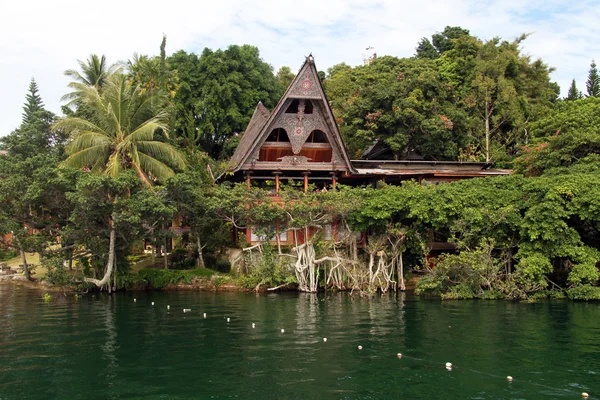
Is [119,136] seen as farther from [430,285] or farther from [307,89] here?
[430,285]

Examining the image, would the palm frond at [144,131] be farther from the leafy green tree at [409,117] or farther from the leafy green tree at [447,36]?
the leafy green tree at [447,36]

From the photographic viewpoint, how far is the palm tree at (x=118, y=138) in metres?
26.7

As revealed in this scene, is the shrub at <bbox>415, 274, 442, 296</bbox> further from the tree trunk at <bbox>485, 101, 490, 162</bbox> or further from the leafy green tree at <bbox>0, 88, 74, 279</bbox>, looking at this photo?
the leafy green tree at <bbox>0, 88, 74, 279</bbox>

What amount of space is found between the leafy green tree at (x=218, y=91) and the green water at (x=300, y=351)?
69.6 ft

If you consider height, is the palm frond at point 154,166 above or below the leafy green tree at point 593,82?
below

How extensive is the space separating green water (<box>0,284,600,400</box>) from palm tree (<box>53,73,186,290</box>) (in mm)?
7547

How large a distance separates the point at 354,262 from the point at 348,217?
86.4 inches

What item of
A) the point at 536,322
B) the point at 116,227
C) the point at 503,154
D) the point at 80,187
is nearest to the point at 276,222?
the point at 116,227

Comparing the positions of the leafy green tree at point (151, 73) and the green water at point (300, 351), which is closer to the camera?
the green water at point (300, 351)

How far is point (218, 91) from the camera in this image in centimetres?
4031

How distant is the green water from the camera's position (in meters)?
11.3

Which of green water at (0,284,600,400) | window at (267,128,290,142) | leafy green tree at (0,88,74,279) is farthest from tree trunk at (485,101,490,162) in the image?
leafy green tree at (0,88,74,279)

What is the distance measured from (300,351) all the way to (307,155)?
16693 millimetres

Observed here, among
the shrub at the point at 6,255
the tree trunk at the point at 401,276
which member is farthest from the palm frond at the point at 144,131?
the shrub at the point at 6,255
